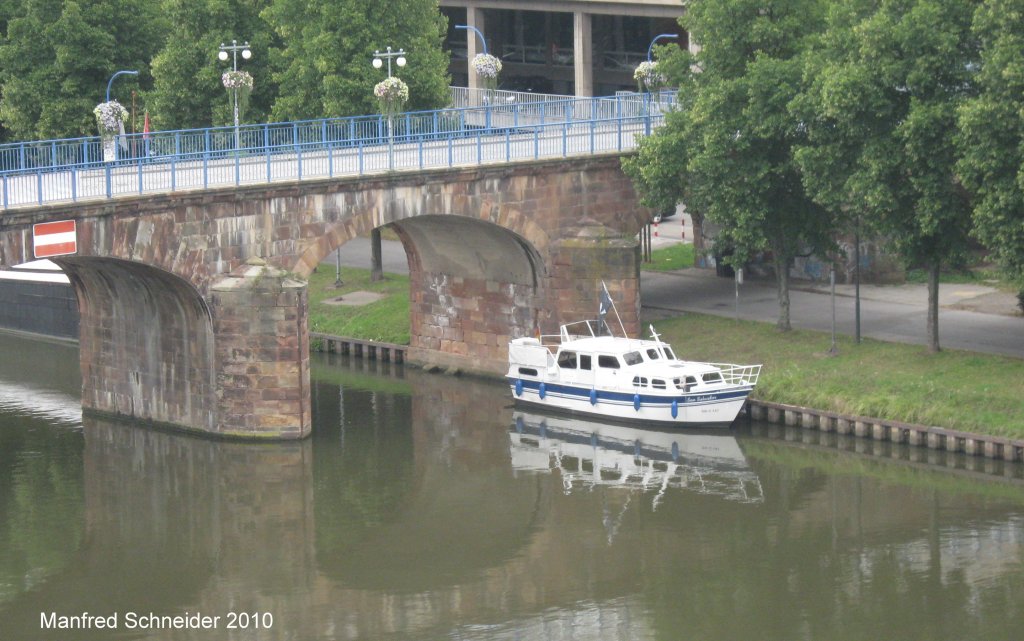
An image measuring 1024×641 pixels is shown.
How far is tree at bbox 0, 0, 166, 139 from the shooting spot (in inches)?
3159

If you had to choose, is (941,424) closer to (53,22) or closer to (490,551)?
(490,551)

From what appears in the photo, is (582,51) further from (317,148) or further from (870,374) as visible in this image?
(870,374)

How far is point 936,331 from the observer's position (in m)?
60.6

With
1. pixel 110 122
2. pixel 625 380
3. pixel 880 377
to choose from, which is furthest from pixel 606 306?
pixel 110 122

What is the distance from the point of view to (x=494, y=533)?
50.0 m

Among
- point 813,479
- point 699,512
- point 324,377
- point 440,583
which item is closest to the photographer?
point 440,583

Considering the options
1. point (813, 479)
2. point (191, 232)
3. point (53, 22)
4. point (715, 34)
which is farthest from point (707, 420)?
point (53, 22)

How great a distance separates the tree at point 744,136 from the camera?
6231 centimetres

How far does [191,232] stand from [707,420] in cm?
1781

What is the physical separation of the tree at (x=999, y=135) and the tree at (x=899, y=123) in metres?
1.36

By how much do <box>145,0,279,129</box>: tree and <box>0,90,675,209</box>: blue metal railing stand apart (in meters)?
9.39

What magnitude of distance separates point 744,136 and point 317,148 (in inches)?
573

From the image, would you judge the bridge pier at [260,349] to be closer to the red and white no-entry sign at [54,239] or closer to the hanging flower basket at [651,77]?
the red and white no-entry sign at [54,239]

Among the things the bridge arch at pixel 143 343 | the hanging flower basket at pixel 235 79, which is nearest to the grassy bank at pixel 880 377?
the bridge arch at pixel 143 343
